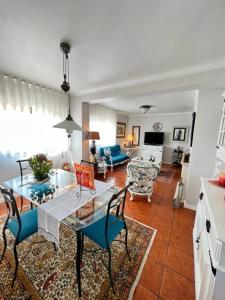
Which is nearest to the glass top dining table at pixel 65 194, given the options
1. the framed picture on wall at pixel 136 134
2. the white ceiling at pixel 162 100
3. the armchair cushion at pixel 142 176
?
the armchair cushion at pixel 142 176

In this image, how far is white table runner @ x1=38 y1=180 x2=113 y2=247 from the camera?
1.24 metres

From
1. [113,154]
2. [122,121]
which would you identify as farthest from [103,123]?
[122,121]

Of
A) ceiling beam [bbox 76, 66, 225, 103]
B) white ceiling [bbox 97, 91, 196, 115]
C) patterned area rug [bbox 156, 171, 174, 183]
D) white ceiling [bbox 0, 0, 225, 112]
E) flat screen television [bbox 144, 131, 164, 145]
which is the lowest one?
patterned area rug [bbox 156, 171, 174, 183]

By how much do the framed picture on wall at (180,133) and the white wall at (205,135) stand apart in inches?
156

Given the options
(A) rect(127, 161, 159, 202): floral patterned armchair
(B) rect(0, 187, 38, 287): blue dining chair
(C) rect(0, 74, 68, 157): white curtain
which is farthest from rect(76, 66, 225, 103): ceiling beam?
(B) rect(0, 187, 38, 287): blue dining chair

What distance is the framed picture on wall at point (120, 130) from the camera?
658cm

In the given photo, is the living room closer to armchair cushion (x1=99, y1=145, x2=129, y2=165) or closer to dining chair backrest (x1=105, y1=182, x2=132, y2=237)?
dining chair backrest (x1=105, y1=182, x2=132, y2=237)

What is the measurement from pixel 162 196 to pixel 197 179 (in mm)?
951

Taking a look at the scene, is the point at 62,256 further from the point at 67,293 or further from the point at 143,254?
the point at 143,254

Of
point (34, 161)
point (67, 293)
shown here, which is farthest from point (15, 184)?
point (67, 293)

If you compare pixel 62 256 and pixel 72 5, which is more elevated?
pixel 72 5

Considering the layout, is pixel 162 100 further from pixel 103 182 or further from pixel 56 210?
pixel 56 210

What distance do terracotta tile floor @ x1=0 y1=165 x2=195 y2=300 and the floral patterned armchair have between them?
0.25m

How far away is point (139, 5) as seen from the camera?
43.8 inches
